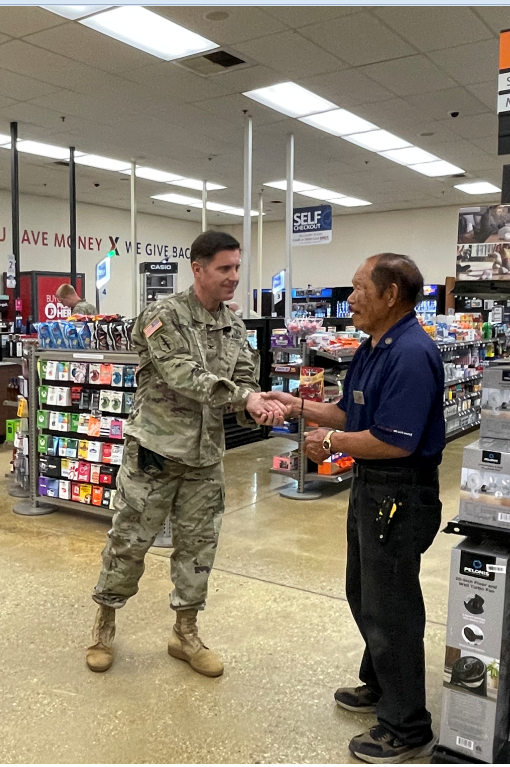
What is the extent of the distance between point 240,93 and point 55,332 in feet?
12.9

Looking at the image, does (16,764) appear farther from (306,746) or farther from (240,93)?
(240,93)

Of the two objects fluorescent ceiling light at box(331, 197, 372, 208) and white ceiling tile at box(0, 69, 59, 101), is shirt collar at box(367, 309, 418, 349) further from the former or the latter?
fluorescent ceiling light at box(331, 197, 372, 208)

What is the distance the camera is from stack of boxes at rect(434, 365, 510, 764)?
206cm

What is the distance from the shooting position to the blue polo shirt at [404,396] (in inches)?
83.4

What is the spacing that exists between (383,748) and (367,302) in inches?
59.2

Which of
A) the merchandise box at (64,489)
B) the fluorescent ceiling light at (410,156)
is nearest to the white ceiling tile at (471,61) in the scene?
the fluorescent ceiling light at (410,156)

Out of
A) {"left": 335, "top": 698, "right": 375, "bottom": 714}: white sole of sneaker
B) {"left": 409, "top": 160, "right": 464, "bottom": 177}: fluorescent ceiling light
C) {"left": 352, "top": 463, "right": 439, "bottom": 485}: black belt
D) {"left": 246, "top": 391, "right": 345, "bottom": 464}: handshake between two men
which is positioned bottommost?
{"left": 335, "top": 698, "right": 375, "bottom": 714}: white sole of sneaker

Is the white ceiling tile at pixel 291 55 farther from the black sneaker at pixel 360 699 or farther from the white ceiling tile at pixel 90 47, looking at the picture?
the black sneaker at pixel 360 699

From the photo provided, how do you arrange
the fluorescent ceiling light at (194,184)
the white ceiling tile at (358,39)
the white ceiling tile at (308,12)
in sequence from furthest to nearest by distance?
the fluorescent ceiling light at (194,184) → the white ceiling tile at (358,39) → the white ceiling tile at (308,12)

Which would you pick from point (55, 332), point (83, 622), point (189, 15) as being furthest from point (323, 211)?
point (83, 622)

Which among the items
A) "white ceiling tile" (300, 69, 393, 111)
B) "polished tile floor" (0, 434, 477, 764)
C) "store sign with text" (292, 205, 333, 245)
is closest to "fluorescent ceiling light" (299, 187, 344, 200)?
"store sign with text" (292, 205, 333, 245)

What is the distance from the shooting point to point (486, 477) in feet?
6.92

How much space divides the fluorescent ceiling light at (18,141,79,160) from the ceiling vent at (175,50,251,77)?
152 inches

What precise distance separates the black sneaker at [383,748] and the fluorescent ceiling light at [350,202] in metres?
12.5
